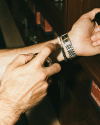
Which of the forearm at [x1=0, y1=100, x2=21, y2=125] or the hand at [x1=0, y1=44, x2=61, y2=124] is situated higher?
the hand at [x1=0, y1=44, x2=61, y2=124]

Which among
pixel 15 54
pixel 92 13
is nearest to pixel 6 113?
pixel 15 54

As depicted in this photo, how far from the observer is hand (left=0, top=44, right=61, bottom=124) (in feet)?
2.60

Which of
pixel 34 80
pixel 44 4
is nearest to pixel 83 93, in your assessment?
pixel 34 80

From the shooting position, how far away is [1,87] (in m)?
0.85

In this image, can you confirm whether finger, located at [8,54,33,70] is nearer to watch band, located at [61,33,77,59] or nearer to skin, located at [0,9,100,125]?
skin, located at [0,9,100,125]

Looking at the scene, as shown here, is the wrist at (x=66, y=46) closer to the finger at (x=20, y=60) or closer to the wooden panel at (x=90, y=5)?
the wooden panel at (x=90, y=5)

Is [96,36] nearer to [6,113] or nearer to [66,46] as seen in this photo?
[66,46]

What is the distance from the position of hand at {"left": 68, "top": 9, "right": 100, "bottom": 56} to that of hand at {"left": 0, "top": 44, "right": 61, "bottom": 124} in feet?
0.87

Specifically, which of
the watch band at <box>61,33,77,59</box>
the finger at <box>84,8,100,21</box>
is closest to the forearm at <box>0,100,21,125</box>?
the watch band at <box>61,33,77,59</box>

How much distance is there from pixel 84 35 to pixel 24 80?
454mm

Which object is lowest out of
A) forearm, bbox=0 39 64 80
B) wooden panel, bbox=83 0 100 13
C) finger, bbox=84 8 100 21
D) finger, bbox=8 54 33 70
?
forearm, bbox=0 39 64 80

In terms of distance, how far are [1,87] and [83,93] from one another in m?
0.58

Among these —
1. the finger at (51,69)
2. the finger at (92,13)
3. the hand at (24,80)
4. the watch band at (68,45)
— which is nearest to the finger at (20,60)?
the hand at (24,80)

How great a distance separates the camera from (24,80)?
80 cm
